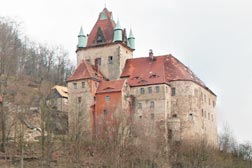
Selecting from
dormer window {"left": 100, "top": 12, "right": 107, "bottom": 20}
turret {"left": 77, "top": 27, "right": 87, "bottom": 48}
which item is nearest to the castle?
turret {"left": 77, "top": 27, "right": 87, "bottom": 48}

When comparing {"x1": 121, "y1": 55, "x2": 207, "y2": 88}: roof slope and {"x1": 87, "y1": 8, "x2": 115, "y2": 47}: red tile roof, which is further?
{"x1": 87, "y1": 8, "x2": 115, "y2": 47}: red tile roof

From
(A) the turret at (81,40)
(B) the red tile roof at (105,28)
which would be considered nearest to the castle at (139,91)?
(B) the red tile roof at (105,28)

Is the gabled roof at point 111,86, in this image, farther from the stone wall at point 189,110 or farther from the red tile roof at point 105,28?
the red tile roof at point 105,28

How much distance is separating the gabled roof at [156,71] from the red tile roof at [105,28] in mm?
5281

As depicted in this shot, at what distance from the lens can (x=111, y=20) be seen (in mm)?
87938

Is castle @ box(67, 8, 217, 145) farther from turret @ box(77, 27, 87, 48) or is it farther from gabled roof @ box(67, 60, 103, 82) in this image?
turret @ box(77, 27, 87, 48)

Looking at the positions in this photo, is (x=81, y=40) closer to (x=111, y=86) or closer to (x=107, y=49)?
(x=107, y=49)

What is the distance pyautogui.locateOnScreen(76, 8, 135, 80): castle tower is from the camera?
82.4 meters

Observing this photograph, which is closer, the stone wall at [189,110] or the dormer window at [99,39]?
the stone wall at [189,110]

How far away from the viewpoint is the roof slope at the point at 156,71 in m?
78.2

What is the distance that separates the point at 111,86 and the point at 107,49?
8.47 meters

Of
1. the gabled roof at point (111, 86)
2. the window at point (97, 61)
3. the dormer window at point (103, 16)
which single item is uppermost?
the dormer window at point (103, 16)

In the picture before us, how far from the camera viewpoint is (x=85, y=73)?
78938mm

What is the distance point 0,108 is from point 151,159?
18.4 m
